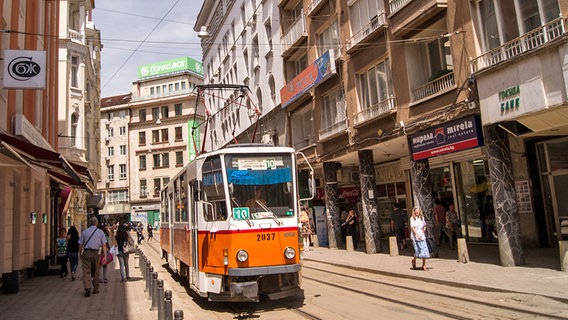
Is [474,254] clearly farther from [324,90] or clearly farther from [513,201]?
[324,90]

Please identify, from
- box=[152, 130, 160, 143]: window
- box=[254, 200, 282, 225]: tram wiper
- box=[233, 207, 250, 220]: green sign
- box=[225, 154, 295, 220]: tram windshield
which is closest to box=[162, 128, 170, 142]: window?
box=[152, 130, 160, 143]: window

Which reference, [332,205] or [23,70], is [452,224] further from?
[23,70]

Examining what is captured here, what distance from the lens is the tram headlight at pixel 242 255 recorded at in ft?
29.6

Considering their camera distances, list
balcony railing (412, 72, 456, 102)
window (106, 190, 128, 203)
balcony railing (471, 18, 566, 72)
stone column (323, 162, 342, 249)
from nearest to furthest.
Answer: balcony railing (471, 18, 566, 72)
balcony railing (412, 72, 456, 102)
stone column (323, 162, 342, 249)
window (106, 190, 128, 203)

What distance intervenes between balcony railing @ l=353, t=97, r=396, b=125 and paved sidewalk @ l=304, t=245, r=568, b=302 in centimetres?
537

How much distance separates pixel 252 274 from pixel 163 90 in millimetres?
66525

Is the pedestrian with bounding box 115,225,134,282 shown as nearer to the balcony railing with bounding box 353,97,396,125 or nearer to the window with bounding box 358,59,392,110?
the balcony railing with bounding box 353,97,396,125

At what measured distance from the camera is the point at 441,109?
14586 millimetres

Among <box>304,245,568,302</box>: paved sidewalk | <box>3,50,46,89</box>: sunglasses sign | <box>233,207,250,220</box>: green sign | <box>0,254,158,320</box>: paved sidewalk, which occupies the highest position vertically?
<box>3,50,46,89</box>: sunglasses sign

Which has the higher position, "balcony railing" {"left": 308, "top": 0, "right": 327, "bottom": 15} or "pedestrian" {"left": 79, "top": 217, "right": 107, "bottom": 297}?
→ "balcony railing" {"left": 308, "top": 0, "right": 327, "bottom": 15}

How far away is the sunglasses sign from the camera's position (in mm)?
12109

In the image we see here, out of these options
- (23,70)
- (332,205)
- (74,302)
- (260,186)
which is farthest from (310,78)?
(74,302)

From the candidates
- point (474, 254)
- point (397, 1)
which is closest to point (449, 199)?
point (474, 254)

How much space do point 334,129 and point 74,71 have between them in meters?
19.5
